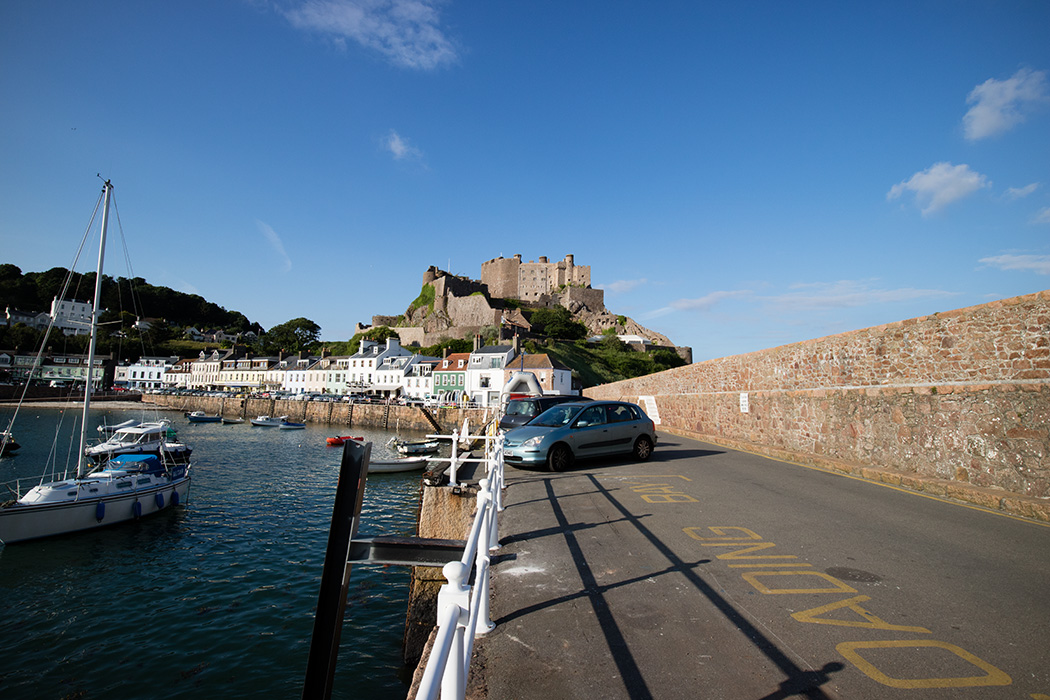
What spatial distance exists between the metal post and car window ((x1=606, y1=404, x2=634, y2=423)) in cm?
1044

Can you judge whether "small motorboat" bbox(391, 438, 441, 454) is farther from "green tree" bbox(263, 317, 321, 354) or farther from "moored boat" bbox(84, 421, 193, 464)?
"green tree" bbox(263, 317, 321, 354)

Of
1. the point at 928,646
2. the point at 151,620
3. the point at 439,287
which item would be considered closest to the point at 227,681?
the point at 151,620

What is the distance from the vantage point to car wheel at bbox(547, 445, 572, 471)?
12.2m

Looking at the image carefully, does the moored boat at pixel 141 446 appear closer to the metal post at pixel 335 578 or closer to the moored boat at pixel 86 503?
the moored boat at pixel 86 503

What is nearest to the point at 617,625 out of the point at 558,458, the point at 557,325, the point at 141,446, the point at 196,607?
the point at 558,458

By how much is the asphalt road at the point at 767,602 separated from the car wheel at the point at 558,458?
349cm

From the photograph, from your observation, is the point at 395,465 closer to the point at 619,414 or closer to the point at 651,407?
the point at 651,407

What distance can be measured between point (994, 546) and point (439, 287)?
115 metres

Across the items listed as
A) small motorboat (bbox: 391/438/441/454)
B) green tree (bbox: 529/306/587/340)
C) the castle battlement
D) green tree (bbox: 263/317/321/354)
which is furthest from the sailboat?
green tree (bbox: 263/317/321/354)

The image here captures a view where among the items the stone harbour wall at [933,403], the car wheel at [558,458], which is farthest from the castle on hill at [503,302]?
the car wheel at [558,458]

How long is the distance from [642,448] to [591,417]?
6.06ft

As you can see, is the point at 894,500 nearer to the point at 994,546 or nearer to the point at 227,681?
the point at 994,546

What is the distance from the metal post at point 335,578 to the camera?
12.1ft

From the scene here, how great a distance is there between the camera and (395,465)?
29219 millimetres
